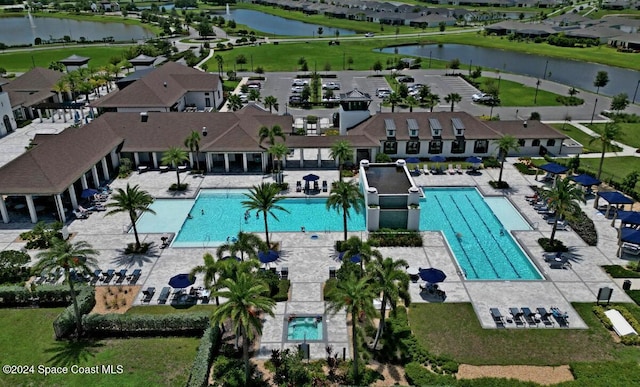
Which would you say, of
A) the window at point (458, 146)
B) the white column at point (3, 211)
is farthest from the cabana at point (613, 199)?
the white column at point (3, 211)

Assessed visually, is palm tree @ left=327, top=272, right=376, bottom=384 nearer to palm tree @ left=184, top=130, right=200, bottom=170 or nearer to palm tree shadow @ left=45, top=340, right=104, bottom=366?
palm tree shadow @ left=45, top=340, right=104, bottom=366

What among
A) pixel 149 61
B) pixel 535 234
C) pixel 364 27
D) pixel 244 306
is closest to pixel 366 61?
pixel 149 61

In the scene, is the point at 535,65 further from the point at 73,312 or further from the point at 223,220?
the point at 73,312

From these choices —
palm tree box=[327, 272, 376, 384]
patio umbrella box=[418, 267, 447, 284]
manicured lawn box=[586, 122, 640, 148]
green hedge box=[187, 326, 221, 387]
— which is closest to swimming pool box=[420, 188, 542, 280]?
patio umbrella box=[418, 267, 447, 284]

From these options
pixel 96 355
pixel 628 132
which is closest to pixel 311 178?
pixel 96 355

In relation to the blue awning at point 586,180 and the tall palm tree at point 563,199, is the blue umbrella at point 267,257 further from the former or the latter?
the blue awning at point 586,180

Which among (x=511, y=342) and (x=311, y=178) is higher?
(x=311, y=178)
